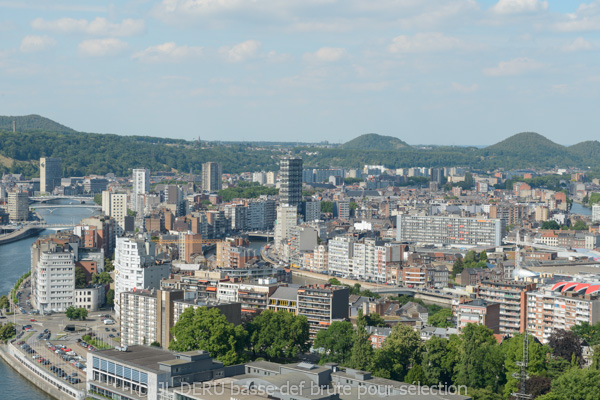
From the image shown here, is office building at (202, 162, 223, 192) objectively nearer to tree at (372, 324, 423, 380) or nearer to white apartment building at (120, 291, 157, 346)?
white apartment building at (120, 291, 157, 346)

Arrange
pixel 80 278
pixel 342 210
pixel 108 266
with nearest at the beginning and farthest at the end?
pixel 80 278 → pixel 108 266 → pixel 342 210

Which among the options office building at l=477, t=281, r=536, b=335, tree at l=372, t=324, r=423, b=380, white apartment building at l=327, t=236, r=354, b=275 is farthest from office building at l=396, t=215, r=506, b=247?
tree at l=372, t=324, r=423, b=380

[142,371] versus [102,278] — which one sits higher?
[142,371]

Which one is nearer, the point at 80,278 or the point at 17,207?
the point at 80,278

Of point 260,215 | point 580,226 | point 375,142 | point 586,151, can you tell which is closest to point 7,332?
point 260,215

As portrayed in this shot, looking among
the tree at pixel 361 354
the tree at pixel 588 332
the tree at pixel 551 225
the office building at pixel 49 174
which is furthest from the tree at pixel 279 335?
the office building at pixel 49 174

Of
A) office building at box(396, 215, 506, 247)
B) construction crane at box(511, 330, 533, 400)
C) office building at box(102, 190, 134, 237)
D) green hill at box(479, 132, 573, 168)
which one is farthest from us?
green hill at box(479, 132, 573, 168)

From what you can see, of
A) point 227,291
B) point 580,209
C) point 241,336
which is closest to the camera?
point 241,336

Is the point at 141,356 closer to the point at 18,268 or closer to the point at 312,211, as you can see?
the point at 18,268
